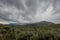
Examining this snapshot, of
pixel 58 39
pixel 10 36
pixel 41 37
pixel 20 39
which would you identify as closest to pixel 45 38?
pixel 41 37

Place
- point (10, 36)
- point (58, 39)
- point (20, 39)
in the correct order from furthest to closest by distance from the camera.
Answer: point (20, 39), point (58, 39), point (10, 36)

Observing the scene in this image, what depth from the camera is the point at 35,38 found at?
45.0 ft

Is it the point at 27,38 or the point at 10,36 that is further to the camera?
the point at 27,38

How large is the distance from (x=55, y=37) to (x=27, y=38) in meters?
3.40

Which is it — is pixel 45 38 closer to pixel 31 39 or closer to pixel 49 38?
pixel 49 38

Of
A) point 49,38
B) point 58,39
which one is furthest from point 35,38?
point 58,39

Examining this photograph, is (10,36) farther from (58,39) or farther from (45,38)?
(58,39)

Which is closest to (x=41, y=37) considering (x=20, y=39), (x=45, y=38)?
(x=45, y=38)

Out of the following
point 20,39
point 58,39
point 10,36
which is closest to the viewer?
point 10,36

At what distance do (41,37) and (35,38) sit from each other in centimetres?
79

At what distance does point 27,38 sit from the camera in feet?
46.3

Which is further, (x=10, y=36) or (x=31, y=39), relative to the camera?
(x=31, y=39)

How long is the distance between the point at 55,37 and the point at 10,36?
226 inches

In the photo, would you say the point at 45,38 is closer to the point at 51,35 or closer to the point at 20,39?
the point at 51,35
